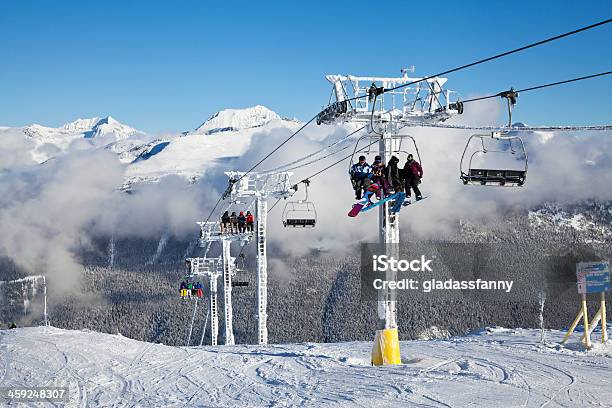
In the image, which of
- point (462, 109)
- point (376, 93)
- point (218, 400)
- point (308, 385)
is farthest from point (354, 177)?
point (218, 400)

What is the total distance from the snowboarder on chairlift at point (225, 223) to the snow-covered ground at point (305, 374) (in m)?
17.1

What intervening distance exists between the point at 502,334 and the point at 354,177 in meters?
10.3

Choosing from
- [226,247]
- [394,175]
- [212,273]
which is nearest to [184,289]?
[212,273]

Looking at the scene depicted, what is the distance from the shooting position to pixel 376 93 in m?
19.0

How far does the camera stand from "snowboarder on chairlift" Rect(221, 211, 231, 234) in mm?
39031

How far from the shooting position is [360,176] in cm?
1952

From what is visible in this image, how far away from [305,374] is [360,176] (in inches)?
239

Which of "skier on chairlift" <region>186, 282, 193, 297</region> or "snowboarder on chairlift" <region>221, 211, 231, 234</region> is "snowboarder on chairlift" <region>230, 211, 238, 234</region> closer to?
"snowboarder on chairlift" <region>221, 211, 231, 234</region>

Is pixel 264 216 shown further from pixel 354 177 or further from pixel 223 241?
pixel 354 177

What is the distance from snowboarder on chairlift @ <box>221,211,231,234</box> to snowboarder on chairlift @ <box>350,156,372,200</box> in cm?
2019

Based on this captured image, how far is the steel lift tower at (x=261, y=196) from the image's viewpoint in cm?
3331

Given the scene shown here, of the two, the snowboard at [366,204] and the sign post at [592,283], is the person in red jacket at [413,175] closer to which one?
the snowboard at [366,204]

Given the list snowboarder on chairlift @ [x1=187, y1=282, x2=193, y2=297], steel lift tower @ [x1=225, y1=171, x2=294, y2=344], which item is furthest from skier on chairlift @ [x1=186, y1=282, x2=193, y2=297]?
steel lift tower @ [x1=225, y1=171, x2=294, y2=344]

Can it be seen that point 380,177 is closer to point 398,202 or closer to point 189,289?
point 398,202
